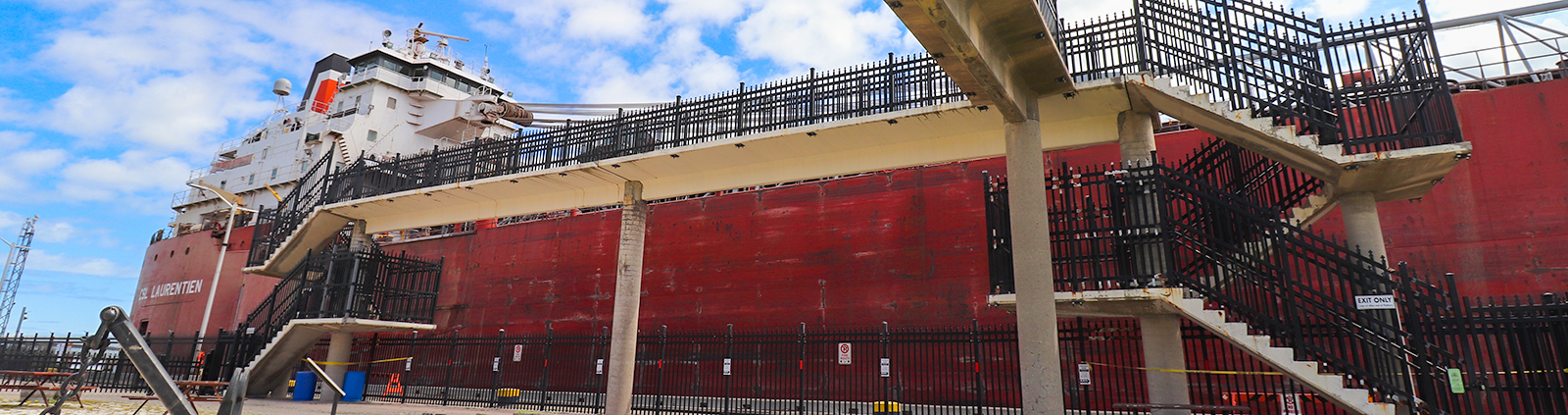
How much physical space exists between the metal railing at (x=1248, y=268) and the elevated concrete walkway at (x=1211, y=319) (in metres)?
0.22

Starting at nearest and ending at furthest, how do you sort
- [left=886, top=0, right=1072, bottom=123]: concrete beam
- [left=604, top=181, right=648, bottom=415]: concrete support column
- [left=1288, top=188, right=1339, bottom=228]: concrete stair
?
[left=886, top=0, right=1072, bottom=123]: concrete beam < [left=1288, top=188, right=1339, bottom=228]: concrete stair < [left=604, top=181, right=648, bottom=415]: concrete support column

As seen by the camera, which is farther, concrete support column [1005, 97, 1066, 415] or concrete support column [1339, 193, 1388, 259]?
concrete support column [1339, 193, 1388, 259]

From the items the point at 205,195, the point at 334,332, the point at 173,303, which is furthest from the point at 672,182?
the point at 205,195

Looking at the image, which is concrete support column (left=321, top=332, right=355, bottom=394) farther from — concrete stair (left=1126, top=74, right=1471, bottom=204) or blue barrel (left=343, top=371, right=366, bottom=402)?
concrete stair (left=1126, top=74, right=1471, bottom=204)

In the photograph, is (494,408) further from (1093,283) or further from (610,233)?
(1093,283)

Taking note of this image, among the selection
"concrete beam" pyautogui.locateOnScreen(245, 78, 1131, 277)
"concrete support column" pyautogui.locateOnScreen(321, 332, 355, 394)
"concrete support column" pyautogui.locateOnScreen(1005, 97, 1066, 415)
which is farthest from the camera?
"concrete support column" pyautogui.locateOnScreen(321, 332, 355, 394)

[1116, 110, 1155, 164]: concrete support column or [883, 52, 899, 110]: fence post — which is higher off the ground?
[883, 52, 899, 110]: fence post

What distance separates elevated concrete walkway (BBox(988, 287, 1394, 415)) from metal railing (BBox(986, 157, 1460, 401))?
225mm

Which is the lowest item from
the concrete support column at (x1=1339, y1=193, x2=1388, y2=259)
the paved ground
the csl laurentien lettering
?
the paved ground

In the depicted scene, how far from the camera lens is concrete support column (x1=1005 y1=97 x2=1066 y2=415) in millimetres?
9000

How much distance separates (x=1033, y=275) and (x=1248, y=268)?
2.47 m

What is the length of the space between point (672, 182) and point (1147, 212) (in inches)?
347

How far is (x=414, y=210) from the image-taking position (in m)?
18.7

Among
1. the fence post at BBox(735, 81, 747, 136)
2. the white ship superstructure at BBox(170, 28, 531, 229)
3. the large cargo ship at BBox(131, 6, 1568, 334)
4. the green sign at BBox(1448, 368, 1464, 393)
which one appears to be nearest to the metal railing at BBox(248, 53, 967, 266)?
the fence post at BBox(735, 81, 747, 136)
